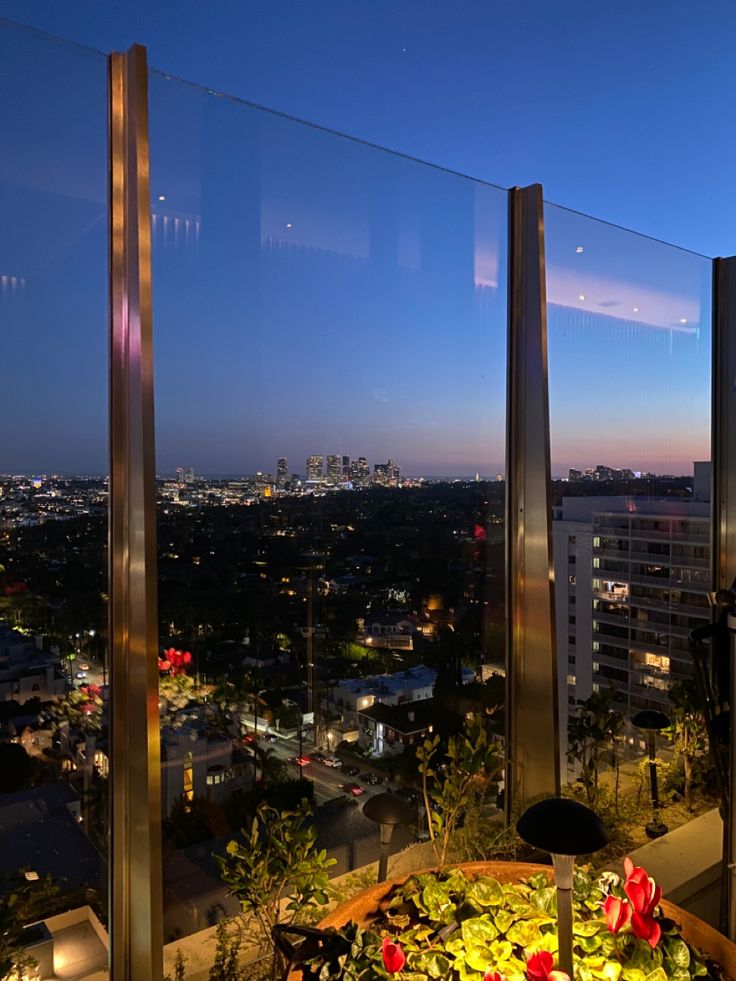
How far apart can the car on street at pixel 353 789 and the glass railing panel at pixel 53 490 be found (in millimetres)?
723

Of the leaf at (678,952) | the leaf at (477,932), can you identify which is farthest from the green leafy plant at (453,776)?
the leaf at (678,952)

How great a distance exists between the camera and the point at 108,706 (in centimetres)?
171

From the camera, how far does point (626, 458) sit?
9.63 ft

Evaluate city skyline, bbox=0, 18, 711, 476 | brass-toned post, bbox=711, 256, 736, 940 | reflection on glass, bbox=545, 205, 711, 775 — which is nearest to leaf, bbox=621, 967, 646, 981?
city skyline, bbox=0, 18, 711, 476

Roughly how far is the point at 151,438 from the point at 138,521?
22 cm

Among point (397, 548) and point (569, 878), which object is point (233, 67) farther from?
point (569, 878)

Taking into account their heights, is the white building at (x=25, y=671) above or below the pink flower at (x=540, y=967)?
above

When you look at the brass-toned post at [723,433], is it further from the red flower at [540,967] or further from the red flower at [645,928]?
the red flower at [540,967]

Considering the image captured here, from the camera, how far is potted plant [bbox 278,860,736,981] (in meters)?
1.12

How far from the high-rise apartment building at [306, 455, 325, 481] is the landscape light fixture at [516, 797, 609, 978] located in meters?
1.31

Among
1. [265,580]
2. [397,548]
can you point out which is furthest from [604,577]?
[265,580]

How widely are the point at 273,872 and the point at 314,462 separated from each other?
116 centimetres

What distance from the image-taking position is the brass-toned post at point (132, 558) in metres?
1.67

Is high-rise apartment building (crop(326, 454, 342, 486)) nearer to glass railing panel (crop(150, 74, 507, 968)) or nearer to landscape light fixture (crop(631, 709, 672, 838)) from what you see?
glass railing panel (crop(150, 74, 507, 968))
